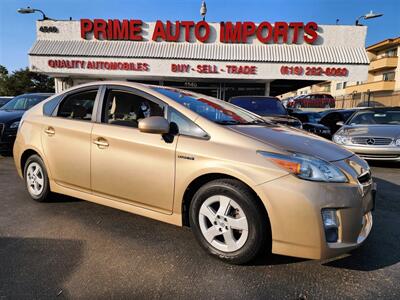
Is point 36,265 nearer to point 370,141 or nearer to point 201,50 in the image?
point 370,141

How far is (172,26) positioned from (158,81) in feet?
12.0

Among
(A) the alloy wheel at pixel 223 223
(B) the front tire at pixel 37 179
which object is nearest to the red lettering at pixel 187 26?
(B) the front tire at pixel 37 179

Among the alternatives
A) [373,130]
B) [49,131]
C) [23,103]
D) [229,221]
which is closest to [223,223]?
[229,221]

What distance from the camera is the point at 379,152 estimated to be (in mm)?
6457

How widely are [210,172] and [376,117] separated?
697 cm

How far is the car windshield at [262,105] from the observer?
783 centimetres

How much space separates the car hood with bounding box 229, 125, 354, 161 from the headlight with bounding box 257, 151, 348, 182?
0.09 m

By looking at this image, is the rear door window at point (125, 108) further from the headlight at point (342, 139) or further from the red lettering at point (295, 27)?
the red lettering at point (295, 27)

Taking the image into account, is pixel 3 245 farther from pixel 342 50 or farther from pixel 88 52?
pixel 342 50

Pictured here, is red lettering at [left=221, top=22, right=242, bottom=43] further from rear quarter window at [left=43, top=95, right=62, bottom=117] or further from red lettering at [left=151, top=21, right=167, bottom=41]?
rear quarter window at [left=43, top=95, right=62, bottom=117]

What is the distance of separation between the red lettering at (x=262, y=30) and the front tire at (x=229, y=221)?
15.1 metres

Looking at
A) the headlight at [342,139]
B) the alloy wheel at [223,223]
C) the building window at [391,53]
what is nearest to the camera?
the alloy wheel at [223,223]

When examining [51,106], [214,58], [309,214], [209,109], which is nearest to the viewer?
[309,214]

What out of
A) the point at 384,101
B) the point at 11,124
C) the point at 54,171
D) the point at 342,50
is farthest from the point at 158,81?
the point at 384,101
